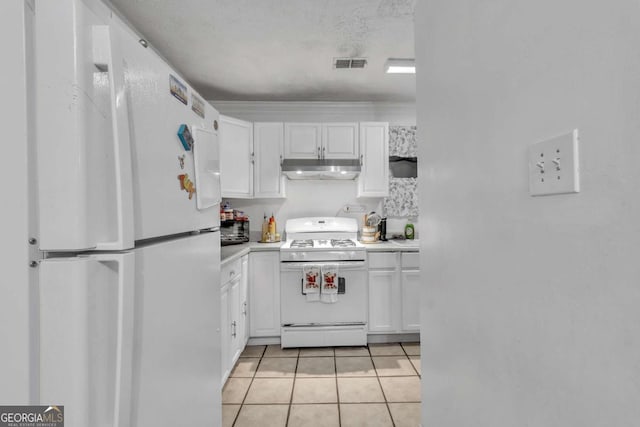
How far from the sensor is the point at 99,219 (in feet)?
2.16

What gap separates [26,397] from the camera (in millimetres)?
602

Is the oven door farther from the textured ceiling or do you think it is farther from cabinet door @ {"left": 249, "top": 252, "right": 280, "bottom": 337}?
the textured ceiling

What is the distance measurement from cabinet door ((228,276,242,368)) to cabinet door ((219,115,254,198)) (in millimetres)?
952

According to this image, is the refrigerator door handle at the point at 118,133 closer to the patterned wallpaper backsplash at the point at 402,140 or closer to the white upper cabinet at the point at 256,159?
the white upper cabinet at the point at 256,159

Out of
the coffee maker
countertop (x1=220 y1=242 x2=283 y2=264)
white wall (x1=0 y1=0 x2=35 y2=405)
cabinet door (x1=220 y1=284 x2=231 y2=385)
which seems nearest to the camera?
white wall (x1=0 y1=0 x2=35 y2=405)

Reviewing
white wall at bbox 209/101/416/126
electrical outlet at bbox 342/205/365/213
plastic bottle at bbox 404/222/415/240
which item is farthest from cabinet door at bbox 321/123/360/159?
plastic bottle at bbox 404/222/415/240

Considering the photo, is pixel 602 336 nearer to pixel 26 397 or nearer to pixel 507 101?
pixel 507 101

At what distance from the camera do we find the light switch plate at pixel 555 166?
56cm

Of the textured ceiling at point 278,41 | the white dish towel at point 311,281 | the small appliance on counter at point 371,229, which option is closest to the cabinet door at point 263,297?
the white dish towel at point 311,281

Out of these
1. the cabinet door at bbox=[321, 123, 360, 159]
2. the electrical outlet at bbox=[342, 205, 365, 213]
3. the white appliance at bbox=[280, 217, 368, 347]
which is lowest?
the white appliance at bbox=[280, 217, 368, 347]

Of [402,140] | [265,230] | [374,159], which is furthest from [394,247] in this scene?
[265,230]

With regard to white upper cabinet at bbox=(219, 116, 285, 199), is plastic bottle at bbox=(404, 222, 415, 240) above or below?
below

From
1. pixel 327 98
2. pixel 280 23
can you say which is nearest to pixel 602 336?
pixel 280 23

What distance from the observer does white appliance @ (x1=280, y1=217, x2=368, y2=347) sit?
2857mm
